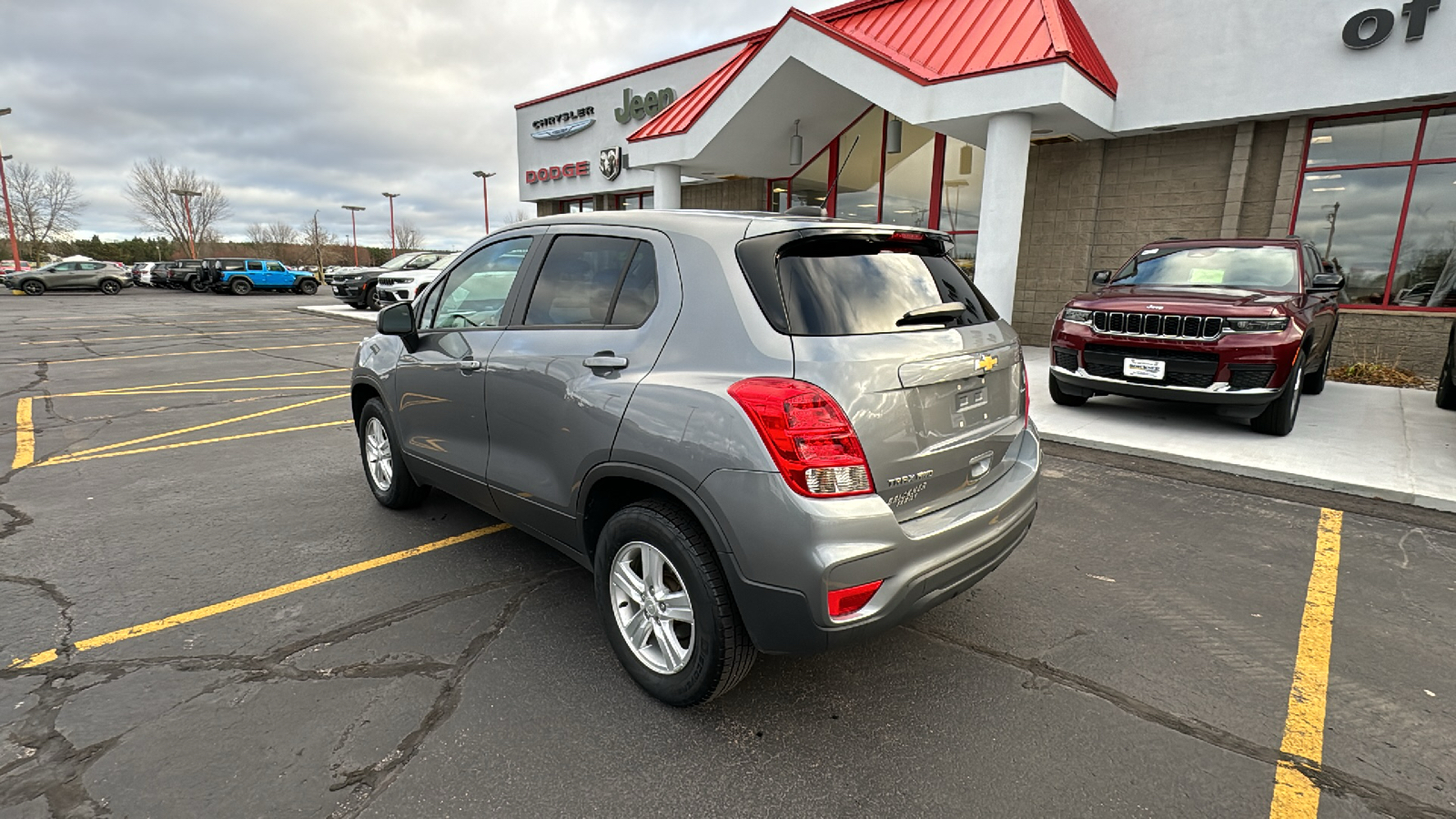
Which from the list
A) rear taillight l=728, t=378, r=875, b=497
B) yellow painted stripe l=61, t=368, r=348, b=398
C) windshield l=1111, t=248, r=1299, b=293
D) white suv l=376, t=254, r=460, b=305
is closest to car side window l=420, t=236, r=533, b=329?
rear taillight l=728, t=378, r=875, b=497

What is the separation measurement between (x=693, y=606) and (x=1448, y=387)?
9432mm

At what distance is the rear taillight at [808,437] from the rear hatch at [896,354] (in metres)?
0.05

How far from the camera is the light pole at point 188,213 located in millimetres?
55153

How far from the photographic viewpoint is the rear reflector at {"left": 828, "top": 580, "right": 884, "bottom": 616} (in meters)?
2.19

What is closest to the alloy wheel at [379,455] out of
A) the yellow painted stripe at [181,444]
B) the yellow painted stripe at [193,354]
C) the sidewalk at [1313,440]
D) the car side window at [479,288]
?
the car side window at [479,288]

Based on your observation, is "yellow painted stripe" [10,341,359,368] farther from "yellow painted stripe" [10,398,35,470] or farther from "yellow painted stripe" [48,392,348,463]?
"yellow painted stripe" [48,392,348,463]

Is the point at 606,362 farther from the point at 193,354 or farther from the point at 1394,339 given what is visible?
the point at 193,354

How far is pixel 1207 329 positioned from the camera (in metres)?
6.19

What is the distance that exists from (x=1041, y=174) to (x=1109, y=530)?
32.1 feet

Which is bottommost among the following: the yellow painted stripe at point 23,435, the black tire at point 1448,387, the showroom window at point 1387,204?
the yellow painted stripe at point 23,435

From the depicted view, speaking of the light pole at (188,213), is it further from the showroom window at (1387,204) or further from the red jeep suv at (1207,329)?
the showroom window at (1387,204)

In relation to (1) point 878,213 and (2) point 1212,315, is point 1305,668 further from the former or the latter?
(1) point 878,213

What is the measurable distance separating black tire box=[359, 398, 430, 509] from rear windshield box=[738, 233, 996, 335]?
9.12 feet

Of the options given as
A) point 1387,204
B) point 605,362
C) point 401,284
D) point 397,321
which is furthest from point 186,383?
point 1387,204
